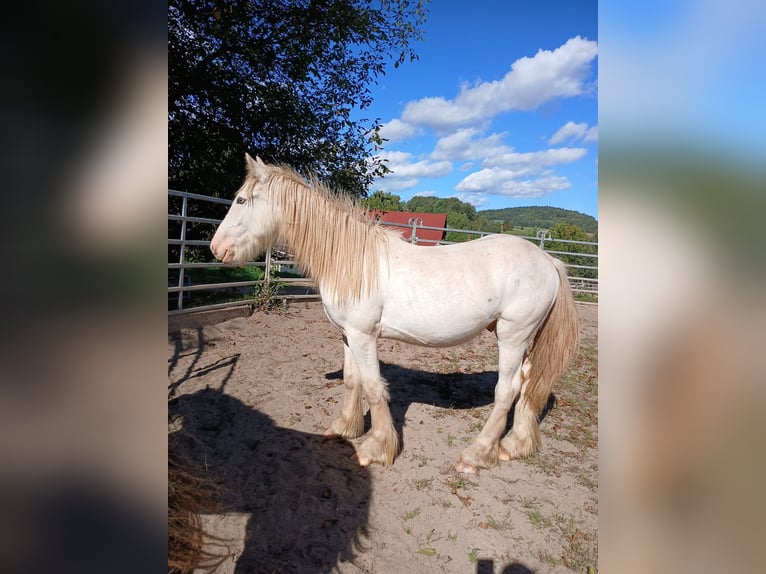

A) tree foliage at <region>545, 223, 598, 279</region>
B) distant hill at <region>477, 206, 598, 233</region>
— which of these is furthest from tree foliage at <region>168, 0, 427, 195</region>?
distant hill at <region>477, 206, 598, 233</region>

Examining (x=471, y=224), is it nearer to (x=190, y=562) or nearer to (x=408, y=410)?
(x=408, y=410)

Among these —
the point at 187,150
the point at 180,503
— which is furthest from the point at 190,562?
the point at 187,150

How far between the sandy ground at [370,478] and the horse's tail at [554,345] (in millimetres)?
575

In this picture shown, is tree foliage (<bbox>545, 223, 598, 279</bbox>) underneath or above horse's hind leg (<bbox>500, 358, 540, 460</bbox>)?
above

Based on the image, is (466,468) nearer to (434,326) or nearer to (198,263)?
(434,326)

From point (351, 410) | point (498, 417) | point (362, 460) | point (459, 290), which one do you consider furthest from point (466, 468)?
point (459, 290)

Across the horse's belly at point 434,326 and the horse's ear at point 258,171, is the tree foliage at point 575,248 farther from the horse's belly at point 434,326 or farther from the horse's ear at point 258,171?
the horse's ear at point 258,171

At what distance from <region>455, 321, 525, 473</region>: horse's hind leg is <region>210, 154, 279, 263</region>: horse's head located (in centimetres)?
192

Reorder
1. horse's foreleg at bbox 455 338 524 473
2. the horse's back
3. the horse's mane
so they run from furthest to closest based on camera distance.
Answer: horse's foreleg at bbox 455 338 524 473 < the horse's mane < the horse's back

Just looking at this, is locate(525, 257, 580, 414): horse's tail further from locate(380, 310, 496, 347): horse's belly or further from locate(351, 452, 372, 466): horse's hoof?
locate(351, 452, 372, 466): horse's hoof

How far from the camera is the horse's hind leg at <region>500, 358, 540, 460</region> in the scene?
118 inches

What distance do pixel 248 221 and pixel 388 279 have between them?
43.7 inches
